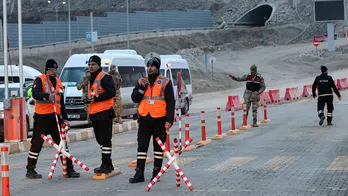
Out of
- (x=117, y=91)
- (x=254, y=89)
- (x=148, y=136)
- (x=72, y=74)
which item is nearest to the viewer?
(x=148, y=136)

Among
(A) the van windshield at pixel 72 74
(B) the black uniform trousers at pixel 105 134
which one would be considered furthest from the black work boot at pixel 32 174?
(A) the van windshield at pixel 72 74

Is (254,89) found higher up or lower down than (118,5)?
lower down

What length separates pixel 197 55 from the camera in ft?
259

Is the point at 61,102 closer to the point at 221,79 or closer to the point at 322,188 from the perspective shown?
the point at 322,188

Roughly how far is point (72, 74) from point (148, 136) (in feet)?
51.8

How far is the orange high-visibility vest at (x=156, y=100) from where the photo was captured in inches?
449

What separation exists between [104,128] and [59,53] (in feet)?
211

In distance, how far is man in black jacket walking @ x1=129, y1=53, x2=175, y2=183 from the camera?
37.3 ft

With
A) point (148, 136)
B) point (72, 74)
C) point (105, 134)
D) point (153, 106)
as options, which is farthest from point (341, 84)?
point (153, 106)

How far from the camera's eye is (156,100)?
37.4ft

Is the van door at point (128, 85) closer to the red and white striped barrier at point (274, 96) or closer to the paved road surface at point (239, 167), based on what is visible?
the paved road surface at point (239, 167)

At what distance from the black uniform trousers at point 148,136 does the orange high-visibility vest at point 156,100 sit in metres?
0.14

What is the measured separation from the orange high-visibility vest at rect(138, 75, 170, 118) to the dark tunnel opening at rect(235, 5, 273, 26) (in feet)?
337

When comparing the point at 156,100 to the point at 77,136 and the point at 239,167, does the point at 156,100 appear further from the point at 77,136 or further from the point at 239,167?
the point at 77,136
